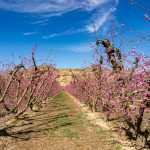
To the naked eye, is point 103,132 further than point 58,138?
Yes

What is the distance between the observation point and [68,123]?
76.0 feet

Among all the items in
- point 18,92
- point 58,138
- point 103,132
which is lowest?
point 103,132

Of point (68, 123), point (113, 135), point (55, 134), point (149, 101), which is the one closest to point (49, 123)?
point (68, 123)

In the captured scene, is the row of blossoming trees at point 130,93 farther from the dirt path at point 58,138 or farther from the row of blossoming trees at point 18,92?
the row of blossoming trees at point 18,92

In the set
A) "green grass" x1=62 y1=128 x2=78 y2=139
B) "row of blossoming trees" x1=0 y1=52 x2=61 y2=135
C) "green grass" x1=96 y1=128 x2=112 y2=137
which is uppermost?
"row of blossoming trees" x1=0 y1=52 x2=61 y2=135

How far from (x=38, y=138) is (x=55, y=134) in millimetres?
1597

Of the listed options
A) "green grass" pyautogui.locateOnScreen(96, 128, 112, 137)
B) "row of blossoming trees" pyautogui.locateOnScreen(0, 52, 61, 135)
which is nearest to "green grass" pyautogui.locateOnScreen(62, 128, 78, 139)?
"green grass" pyautogui.locateOnScreen(96, 128, 112, 137)

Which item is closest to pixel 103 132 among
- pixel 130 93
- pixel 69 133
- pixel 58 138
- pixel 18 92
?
pixel 69 133

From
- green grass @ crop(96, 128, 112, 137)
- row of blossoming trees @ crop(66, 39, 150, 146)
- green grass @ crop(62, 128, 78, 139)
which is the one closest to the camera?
row of blossoming trees @ crop(66, 39, 150, 146)

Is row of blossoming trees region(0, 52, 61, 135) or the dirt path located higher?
row of blossoming trees region(0, 52, 61, 135)

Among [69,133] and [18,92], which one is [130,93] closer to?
[69,133]

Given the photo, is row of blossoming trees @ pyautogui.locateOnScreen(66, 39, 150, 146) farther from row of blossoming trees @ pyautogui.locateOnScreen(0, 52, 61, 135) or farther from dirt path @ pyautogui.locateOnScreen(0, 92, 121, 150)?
row of blossoming trees @ pyautogui.locateOnScreen(0, 52, 61, 135)

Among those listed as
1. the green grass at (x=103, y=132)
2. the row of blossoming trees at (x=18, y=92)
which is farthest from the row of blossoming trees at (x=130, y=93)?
the row of blossoming trees at (x=18, y=92)

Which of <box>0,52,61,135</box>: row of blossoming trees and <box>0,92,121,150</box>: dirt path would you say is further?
<box>0,52,61,135</box>: row of blossoming trees
